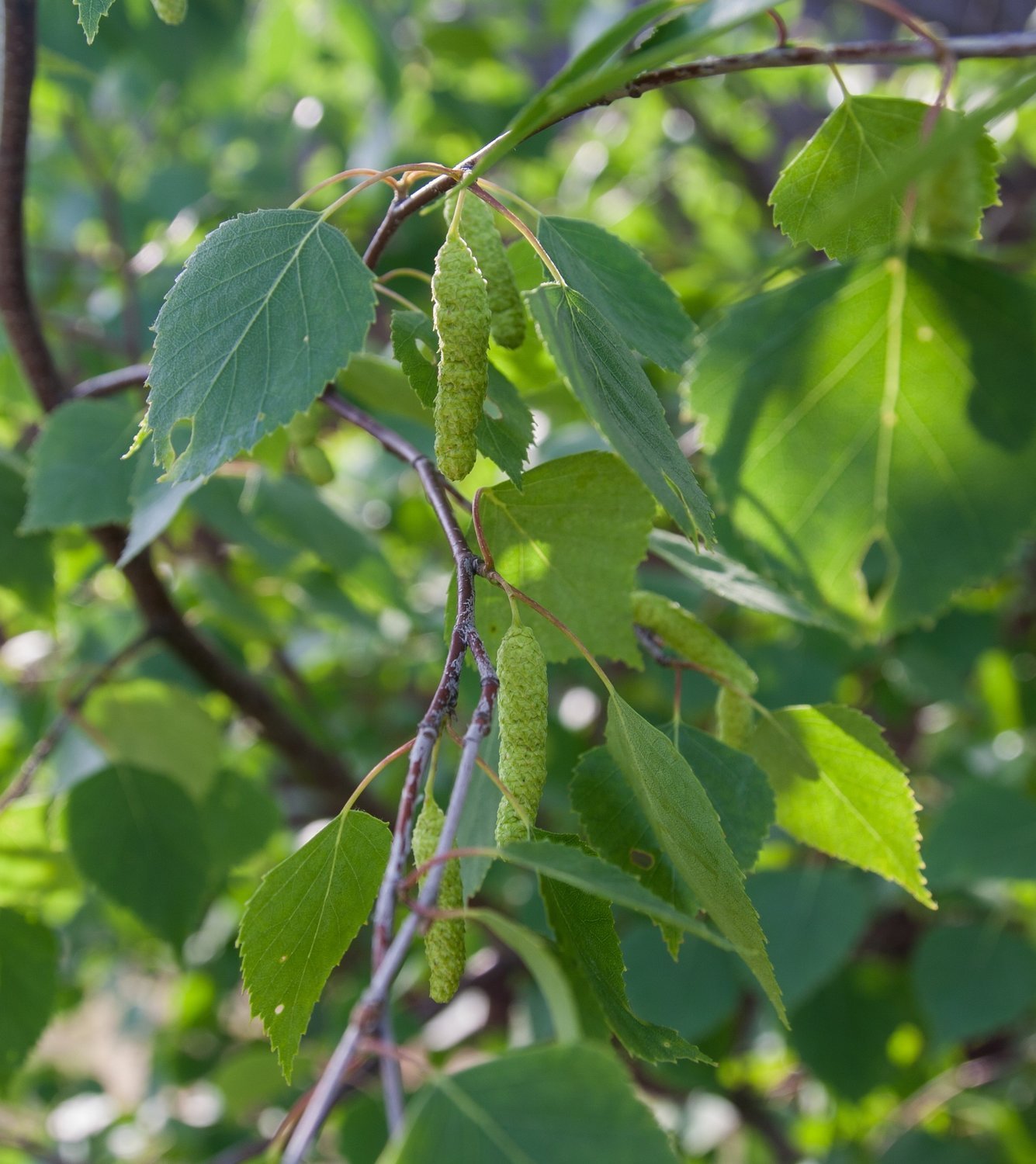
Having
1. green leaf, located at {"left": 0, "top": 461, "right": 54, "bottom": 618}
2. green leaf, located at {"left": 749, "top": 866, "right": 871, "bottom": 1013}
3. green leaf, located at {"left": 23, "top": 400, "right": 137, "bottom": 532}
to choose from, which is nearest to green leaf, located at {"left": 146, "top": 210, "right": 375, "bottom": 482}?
green leaf, located at {"left": 23, "top": 400, "right": 137, "bottom": 532}

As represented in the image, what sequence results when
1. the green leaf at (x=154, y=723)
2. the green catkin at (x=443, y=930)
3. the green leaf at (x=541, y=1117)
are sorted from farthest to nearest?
1. the green leaf at (x=154, y=723)
2. the green catkin at (x=443, y=930)
3. the green leaf at (x=541, y=1117)

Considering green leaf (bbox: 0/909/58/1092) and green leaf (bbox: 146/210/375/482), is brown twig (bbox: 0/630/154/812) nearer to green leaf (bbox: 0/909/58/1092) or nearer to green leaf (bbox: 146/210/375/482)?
green leaf (bbox: 0/909/58/1092)

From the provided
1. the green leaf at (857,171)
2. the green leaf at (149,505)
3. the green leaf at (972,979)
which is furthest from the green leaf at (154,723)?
the green leaf at (972,979)

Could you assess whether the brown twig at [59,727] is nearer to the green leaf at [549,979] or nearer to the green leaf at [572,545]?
the green leaf at [572,545]

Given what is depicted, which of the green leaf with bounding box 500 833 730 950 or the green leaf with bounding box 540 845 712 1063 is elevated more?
the green leaf with bounding box 500 833 730 950

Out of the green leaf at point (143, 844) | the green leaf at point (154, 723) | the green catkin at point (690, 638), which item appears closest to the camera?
the green catkin at point (690, 638)

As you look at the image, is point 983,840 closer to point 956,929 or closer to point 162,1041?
point 956,929
